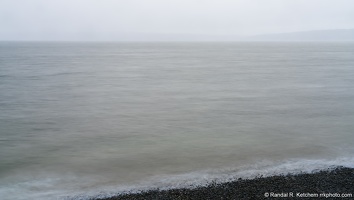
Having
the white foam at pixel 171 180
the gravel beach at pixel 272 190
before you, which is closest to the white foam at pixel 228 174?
the white foam at pixel 171 180

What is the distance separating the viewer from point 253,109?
92.3ft

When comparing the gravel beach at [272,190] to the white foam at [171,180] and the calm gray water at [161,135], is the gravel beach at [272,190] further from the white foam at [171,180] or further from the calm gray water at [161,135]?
the calm gray water at [161,135]

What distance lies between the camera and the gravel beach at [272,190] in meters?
10.3

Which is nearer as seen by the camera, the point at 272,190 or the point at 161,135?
the point at 272,190

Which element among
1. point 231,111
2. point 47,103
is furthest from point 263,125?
point 47,103

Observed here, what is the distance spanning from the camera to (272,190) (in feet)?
35.3

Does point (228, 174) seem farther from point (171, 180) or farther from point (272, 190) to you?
point (272, 190)

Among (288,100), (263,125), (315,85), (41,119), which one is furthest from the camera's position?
(315,85)

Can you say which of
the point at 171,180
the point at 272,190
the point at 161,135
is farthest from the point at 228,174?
the point at 161,135

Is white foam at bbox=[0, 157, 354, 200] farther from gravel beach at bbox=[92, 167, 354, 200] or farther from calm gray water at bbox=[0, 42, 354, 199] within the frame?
gravel beach at bbox=[92, 167, 354, 200]

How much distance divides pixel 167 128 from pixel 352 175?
12.7 m

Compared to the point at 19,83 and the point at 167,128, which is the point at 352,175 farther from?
the point at 19,83

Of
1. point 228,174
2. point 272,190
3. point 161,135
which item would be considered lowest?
point 161,135

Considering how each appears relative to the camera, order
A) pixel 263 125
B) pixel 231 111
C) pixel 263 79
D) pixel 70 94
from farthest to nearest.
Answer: pixel 263 79 < pixel 70 94 < pixel 231 111 < pixel 263 125
